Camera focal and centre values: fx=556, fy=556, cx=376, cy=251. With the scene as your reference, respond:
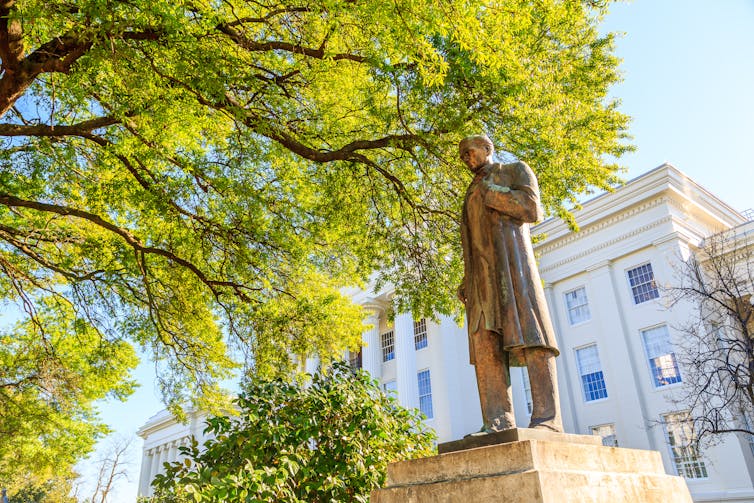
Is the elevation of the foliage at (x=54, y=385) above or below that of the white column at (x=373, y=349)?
below

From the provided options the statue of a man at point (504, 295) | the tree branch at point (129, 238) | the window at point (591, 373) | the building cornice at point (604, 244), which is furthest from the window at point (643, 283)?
the statue of a man at point (504, 295)

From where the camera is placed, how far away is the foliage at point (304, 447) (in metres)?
5.97

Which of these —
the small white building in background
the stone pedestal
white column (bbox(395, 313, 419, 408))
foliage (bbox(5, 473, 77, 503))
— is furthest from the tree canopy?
foliage (bbox(5, 473, 77, 503))

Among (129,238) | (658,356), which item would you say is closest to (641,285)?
(658,356)

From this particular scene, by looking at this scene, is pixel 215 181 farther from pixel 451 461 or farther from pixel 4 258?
pixel 451 461

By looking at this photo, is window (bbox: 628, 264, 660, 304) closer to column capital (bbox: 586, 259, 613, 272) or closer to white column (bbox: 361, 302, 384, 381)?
column capital (bbox: 586, 259, 613, 272)

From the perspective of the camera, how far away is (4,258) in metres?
11.3

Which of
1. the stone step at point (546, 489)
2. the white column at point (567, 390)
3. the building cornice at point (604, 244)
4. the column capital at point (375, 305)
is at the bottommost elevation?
the stone step at point (546, 489)

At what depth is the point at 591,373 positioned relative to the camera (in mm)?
24734

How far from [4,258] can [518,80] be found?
10529mm

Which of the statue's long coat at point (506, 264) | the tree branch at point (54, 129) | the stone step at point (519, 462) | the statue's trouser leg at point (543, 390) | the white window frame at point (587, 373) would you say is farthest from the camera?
the white window frame at point (587, 373)

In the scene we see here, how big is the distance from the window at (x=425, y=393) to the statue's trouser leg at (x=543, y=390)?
1053 inches

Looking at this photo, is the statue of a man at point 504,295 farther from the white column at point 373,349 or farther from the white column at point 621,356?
the white column at point 373,349

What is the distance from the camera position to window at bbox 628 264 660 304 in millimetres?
23469
